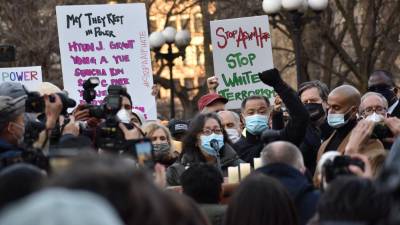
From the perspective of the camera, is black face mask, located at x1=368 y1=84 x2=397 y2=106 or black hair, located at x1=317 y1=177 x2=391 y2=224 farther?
black face mask, located at x1=368 y1=84 x2=397 y2=106

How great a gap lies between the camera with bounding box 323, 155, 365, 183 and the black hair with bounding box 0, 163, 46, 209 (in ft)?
4.86

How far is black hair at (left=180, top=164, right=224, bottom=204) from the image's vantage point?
19.0 feet

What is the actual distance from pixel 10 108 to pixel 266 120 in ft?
9.69

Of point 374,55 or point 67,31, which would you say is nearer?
point 67,31

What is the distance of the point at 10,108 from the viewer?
6.30 m

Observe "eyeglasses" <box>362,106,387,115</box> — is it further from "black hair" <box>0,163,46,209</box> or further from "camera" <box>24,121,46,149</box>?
"black hair" <box>0,163,46,209</box>

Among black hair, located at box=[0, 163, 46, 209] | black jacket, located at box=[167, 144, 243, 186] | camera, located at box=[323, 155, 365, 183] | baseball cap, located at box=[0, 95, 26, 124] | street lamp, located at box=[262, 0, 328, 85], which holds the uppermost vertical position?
street lamp, located at box=[262, 0, 328, 85]

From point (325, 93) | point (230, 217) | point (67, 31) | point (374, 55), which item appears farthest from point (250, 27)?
point (374, 55)

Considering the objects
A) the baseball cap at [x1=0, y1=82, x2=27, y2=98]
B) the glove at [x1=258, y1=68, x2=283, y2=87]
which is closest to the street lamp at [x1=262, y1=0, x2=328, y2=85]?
the glove at [x1=258, y1=68, x2=283, y2=87]

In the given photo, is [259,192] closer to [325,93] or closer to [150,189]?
[150,189]

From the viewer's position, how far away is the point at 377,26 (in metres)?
26.8

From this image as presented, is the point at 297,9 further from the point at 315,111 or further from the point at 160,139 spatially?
the point at 160,139

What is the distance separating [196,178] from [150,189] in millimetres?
2914

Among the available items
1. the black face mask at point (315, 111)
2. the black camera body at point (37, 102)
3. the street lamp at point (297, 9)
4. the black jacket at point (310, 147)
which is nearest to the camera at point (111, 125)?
the black camera body at point (37, 102)
